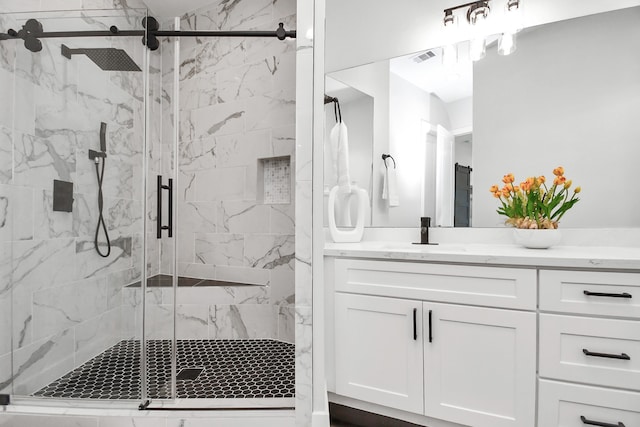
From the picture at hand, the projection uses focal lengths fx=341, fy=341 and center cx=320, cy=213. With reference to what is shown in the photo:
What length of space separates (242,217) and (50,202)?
1.20 metres

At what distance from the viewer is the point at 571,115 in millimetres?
1737

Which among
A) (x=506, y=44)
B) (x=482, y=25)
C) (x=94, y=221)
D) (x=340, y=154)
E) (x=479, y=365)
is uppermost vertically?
(x=482, y=25)

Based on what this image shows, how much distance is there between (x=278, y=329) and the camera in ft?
7.80

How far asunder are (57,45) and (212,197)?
133cm

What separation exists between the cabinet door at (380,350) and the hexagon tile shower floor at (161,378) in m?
0.32

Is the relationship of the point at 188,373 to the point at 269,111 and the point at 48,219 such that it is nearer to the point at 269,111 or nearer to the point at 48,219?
the point at 48,219

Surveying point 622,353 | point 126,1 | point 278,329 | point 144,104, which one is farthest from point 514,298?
point 126,1

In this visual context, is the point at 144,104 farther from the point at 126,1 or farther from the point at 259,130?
the point at 126,1

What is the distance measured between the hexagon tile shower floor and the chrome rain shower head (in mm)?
1319

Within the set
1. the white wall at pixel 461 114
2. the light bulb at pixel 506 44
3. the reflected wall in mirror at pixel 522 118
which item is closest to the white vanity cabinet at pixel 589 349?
the reflected wall in mirror at pixel 522 118

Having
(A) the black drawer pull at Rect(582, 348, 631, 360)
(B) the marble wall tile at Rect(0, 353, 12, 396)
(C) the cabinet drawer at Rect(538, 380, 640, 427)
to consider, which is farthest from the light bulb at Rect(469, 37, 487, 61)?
(B) the marble wall tile at Rect(0, 353, 12, 396)

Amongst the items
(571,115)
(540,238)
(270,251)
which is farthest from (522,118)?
(270,251)

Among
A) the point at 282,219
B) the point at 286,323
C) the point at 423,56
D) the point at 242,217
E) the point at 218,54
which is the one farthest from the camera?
the point at 218,54

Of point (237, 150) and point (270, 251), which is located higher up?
point (237, 150)
